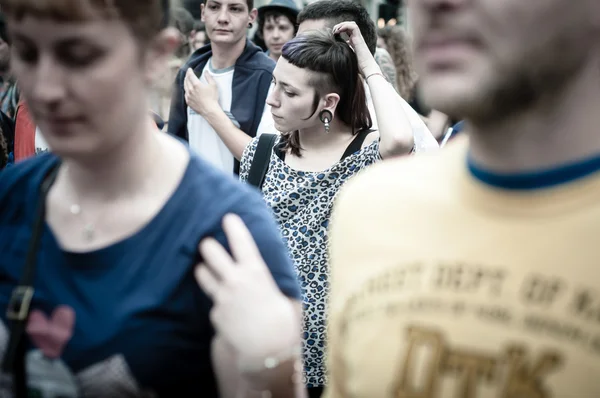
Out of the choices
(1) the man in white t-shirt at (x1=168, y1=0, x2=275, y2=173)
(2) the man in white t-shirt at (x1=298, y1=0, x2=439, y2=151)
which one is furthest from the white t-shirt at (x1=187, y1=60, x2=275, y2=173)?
(2) the man in white t-shirt at (x1=298, y1=0, x2=439, y2=151)

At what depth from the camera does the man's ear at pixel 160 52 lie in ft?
5.07

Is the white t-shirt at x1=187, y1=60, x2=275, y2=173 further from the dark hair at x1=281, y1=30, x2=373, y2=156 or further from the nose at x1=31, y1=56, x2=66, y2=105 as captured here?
the nose at x1=31, y1=56, x2=66, y2=105

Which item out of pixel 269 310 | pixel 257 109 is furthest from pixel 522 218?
pixel 257 109

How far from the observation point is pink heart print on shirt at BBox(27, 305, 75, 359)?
1.45 metres

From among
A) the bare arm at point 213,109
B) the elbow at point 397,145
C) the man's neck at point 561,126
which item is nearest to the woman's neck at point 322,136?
the elbow at point 397,145

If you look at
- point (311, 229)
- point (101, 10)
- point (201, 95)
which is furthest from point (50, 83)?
point (201, 95)

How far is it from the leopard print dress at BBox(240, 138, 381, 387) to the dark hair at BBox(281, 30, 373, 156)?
0.73 feet

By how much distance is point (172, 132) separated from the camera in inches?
174

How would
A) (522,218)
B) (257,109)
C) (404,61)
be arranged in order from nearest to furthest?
(522,218), (257,109), (404,61)

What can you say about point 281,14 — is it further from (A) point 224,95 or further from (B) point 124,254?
(B) point 124,254

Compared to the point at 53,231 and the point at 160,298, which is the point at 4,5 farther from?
the point at 160,298

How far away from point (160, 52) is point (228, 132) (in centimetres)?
240

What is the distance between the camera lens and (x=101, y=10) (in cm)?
139

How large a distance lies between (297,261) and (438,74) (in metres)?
1.90
